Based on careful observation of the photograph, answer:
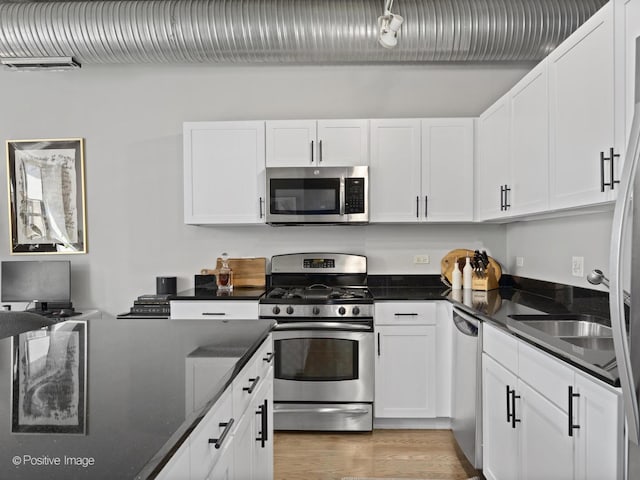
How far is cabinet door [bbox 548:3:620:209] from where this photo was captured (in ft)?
6.05

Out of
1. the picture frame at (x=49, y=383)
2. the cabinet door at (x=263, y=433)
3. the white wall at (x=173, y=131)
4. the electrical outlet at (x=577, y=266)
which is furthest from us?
the white wall at (x=173, y=131)

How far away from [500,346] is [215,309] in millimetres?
1940

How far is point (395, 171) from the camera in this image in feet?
11.6

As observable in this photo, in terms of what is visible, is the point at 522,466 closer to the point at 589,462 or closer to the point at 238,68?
the point at 589,462

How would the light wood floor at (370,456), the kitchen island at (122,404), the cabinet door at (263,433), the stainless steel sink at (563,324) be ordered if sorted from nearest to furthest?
the kitchen island at (122,404) → the cabinet door at (263,433) → the stainless steel sink at (563,324) → the light wood floor at (370,456)

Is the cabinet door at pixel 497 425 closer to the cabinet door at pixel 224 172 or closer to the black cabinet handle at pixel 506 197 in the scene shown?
the black cabinet handle at pixel 506 197

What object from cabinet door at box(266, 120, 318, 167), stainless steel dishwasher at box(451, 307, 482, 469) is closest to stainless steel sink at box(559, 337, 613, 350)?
stainless steel dishwasher at box(451, 307, 482, 469)

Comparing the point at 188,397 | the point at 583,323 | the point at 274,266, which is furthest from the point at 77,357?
the point at 274,266

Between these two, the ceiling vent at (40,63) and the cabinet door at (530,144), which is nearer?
the cabinet door at (530,144)

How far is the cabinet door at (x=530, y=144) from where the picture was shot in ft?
7.94

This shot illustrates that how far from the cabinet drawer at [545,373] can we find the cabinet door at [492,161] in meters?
1.27

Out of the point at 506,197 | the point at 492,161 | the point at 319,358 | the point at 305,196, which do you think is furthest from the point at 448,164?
the point at 319,358

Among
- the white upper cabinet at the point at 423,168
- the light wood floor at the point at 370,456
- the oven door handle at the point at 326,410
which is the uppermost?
the white upper cabinet at the point at 423,168

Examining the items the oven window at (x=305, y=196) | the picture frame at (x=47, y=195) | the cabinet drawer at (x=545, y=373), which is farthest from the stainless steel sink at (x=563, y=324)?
the picture frame at (x=47, y=195)
